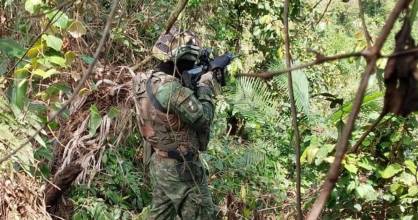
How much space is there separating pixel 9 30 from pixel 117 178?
1.21 metres

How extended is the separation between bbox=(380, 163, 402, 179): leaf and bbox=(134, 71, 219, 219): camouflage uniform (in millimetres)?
1013

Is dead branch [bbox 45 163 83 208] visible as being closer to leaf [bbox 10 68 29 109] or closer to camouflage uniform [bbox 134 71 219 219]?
camouflage uniform [bbox 134 71 219 219]

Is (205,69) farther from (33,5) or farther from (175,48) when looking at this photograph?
(33,5)

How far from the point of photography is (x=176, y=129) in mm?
3428

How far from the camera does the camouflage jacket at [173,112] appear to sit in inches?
128

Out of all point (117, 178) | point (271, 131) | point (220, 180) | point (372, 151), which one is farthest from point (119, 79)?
point (372, 151)

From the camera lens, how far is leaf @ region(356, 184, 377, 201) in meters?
2.76

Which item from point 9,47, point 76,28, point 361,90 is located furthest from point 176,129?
point 361,90

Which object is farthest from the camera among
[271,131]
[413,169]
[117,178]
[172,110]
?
[271,131]

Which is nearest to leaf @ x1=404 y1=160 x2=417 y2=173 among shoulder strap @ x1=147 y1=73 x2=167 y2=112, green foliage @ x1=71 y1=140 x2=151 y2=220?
shoulder strap @ x1=147 y1=73 x2=167 y2=112

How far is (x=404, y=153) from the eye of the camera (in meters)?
2.88

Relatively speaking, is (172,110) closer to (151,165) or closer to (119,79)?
(151,165)

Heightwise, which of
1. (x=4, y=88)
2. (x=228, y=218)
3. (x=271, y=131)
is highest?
(x=271, y=131)

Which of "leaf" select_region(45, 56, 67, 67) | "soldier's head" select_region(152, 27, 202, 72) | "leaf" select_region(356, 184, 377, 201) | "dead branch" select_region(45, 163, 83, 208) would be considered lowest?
"dead branch" select_region(45, 163, 83, 208)
